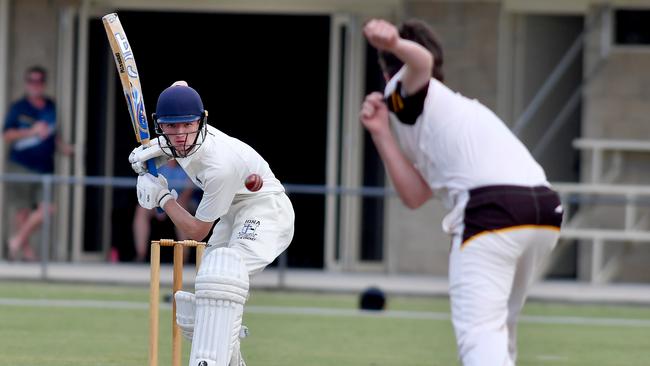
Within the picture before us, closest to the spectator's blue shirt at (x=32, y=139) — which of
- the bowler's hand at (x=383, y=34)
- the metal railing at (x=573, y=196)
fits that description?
the metal railing at (x=573, y=196)

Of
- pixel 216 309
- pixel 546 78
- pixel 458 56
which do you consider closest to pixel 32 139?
pixel 458 56

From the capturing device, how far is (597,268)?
637 inches

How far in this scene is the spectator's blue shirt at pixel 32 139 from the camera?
16.7 metres

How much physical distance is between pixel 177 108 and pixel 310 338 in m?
4.47

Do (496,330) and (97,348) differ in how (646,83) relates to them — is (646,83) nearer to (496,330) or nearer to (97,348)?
(97,348)

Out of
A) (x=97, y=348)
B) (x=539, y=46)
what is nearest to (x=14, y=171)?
(x=539, y=46)

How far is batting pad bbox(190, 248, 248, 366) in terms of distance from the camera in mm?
7211

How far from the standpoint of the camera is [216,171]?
743cm

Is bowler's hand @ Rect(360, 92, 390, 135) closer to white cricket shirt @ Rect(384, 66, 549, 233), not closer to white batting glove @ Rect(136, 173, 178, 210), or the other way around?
white cricket shirt @ Rect(384, 66, 549, 233)

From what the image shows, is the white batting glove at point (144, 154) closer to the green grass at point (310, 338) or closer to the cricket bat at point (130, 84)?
the cricket bat at point (130, 84)

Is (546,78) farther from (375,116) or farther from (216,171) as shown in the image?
(375,116)

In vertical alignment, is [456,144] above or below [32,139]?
below

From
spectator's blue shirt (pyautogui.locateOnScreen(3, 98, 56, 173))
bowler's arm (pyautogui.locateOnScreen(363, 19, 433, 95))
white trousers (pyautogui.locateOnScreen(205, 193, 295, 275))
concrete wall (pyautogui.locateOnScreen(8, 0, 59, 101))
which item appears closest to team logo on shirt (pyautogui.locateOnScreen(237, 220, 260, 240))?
white trousers (pyautogui.locateOnScreen(205, 193, 295, 275))

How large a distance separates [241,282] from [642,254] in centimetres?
1018
